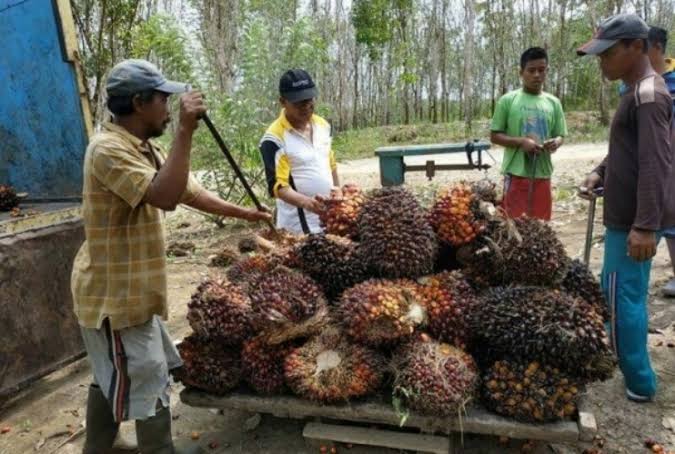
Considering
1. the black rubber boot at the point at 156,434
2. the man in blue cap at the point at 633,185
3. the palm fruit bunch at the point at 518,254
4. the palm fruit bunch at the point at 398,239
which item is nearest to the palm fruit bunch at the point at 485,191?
the palm fruit bunch at the point at 518,254

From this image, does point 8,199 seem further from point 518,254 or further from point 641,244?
point 641,244

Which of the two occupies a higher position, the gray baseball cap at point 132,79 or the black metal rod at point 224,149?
the gray baseball cap at point 132,79

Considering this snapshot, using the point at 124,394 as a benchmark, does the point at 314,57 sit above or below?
above

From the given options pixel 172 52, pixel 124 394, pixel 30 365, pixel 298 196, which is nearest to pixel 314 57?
pixel 172 52

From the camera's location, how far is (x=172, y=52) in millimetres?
7555

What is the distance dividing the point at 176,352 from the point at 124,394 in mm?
379

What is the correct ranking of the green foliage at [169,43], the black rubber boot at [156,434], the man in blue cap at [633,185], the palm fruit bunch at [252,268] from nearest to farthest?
the black rubber boot at [156,434] < the man in blue cap at [633,185] < the palm fruit bunch at [252,268] < the green foliage at [169,43]

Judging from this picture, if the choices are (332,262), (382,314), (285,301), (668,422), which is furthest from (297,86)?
(668,422)

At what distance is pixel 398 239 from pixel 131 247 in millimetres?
1202

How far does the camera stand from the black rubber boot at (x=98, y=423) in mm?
2600

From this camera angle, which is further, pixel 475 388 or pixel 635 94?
pixel 635 94

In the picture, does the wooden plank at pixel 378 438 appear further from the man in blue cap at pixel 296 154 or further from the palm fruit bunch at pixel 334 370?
the man in blue cap at pixel 296 154

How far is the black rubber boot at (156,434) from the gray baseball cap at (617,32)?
276cm

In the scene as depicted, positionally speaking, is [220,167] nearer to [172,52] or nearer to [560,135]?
[172,52]
